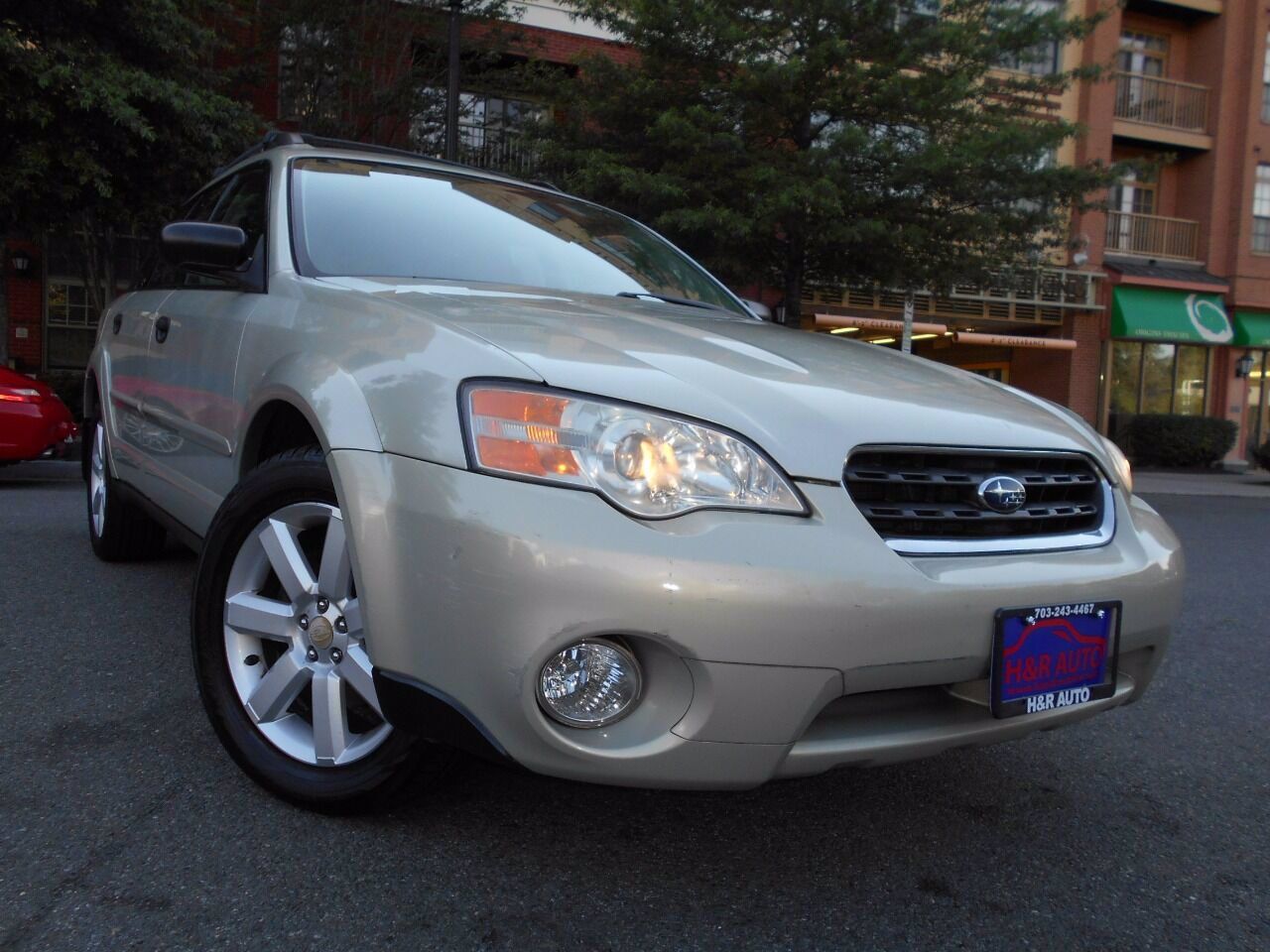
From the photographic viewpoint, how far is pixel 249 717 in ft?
6.99

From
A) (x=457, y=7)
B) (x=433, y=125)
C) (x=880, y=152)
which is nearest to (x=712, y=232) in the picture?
(x=880, y=152)

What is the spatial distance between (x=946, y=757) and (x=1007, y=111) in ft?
36.1

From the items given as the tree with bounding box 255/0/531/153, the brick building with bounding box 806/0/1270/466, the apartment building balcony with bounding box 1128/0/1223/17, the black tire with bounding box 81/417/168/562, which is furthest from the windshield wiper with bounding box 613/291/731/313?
the apartment building balcony with bounding box 1128/0/1223/17

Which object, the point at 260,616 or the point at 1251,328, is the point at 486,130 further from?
the point at 1251,328

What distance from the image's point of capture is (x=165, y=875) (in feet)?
6.08

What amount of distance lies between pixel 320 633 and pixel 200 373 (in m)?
1.24

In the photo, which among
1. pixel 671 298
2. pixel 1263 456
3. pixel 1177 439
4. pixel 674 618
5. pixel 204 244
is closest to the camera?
pixel 674 618

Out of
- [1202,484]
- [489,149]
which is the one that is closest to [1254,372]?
[1202,484]

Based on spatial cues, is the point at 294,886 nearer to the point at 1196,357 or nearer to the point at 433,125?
the point at 433,125

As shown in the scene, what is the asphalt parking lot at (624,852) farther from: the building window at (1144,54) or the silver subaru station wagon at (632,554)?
the building window at (1144,54)

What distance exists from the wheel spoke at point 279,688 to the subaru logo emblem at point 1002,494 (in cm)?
138

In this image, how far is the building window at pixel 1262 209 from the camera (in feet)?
73.4

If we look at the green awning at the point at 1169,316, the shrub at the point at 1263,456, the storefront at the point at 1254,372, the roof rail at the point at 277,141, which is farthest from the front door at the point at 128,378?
the storefront at the point at 1254,372

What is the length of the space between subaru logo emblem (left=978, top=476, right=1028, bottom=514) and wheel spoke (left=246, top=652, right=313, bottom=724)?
138 centimetres
